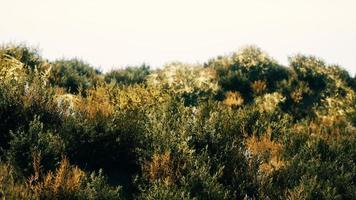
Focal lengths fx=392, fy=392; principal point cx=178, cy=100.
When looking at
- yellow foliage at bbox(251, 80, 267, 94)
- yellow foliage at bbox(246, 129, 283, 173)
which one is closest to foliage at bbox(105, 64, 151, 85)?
yellow foliage at bbox(251, 80, 267, 94)

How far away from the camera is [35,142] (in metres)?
5.68

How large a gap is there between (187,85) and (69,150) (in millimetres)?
7803

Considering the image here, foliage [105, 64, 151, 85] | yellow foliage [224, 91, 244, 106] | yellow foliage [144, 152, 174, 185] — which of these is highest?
foliage [105, 64, 151, 85]

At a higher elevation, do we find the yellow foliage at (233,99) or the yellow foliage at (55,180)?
the yellow foliage at (55,180)

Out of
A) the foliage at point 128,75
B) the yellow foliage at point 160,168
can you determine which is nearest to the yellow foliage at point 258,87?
the foliage at point 128,75

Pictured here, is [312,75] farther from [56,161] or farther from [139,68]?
[56,161]

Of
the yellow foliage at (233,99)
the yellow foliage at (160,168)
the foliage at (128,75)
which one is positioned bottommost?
the yellow foliage at (233,99)

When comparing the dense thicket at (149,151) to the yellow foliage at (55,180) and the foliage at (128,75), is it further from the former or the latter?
the foliage at (128,75)

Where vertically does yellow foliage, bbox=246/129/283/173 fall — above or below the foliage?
below

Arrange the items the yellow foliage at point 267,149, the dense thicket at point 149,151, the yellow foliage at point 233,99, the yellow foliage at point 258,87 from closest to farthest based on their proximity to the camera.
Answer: the dense thicket at point 149,151
the yellow foliage at point 267,149
the yellow foliage at point 233,99
the yellow foliage at point 258,87

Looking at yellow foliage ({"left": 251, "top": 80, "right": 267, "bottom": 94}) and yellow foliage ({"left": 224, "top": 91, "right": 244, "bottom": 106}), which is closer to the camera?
yellow foliage ({"left": 224, "top": 91, "right": 244, "bottom": 106})

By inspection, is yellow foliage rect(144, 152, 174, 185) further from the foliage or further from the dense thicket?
the foliage

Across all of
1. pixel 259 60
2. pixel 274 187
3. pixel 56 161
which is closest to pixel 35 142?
pixel 56 161

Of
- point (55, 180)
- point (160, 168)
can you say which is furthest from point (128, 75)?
point (55, 180)
